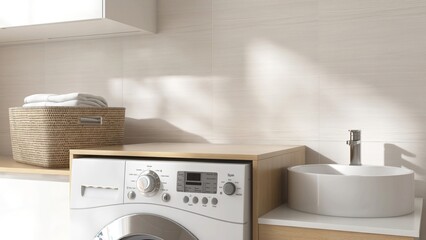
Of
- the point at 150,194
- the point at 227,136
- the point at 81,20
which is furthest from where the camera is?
the point at 227,136

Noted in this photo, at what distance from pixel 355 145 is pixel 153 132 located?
0.90m

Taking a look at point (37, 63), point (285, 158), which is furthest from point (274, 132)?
point (37, 63)

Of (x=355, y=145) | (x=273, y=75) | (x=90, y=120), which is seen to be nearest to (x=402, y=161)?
(x=355, y=145)

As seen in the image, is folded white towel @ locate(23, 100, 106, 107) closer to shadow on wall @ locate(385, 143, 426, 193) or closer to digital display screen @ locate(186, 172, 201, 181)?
digital display screen @ locate(186, 172, 201, 181)

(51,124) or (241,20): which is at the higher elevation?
(241,20)

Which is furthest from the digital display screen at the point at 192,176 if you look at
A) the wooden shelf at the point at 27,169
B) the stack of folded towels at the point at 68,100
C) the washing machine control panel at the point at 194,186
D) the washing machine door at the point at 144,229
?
the stack of folded towels at the point at 68,100

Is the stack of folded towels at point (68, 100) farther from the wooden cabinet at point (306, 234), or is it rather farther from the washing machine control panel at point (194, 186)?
the wooden cabinet at point (306, 234)

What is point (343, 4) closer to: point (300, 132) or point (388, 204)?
point (300, 132)

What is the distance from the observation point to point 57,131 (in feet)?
6.14

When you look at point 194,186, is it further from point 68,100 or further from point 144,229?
point 68,100

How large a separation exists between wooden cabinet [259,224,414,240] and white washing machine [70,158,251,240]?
0.06 metres

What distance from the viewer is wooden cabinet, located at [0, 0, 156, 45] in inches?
75.2

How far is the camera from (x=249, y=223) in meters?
1.45

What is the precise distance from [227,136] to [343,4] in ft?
2.25
